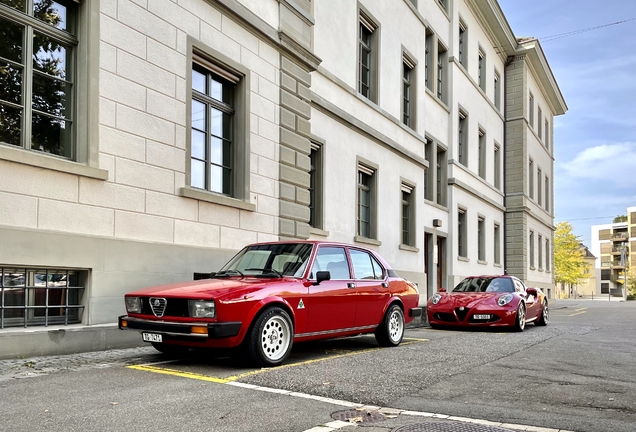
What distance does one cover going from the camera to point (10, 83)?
27.0 feet

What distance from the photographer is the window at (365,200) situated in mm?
18016

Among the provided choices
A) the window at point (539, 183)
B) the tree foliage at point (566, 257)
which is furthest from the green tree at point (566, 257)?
the window at point (539, 183)

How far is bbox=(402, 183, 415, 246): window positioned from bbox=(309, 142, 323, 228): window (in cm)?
616

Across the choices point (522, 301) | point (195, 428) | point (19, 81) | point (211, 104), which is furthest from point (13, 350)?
point (522, 301)

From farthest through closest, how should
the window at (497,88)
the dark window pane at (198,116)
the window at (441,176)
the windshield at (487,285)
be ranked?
the window at (497,88) → the window at (441,176) → the windshield at (487,285) → the dark window pane at (198,116)

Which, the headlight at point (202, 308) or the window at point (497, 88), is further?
the window at point (497, 88)

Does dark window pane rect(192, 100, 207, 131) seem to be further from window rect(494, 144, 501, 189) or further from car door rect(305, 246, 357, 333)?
window rect(494, 144, 501, 189)

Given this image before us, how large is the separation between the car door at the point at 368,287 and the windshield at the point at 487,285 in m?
5.15

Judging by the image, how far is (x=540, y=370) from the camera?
24.7 feet

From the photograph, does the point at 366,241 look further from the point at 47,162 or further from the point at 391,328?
the point at 47,162

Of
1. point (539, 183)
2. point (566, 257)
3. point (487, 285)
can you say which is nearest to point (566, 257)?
point (566, 257)

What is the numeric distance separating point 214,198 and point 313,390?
5.88 metres

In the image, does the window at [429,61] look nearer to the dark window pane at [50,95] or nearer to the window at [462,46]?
the window at [462,46]

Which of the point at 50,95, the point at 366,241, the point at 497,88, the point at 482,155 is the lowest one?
the point at 366,241
